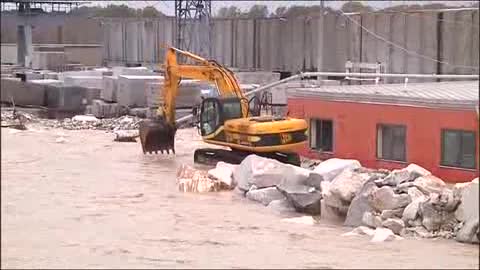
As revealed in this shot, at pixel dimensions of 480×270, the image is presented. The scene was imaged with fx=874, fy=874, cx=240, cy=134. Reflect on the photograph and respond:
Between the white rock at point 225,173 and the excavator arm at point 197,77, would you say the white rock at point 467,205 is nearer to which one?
the white rock at point 225,173

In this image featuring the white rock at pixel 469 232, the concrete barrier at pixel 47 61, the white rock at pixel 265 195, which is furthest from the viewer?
the concrete barrier at pixel 47 61

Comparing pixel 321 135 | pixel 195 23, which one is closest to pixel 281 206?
pixel 321 135

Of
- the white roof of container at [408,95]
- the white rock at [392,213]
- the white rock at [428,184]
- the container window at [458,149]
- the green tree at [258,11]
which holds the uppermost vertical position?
the green tree at [258,11]

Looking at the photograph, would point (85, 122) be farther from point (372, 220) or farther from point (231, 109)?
point (372, 220)

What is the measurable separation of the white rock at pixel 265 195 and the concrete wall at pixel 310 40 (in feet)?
59.1

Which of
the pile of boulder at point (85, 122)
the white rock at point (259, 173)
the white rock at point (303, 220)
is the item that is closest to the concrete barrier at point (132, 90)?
the pile of boulder at point (85, 122)

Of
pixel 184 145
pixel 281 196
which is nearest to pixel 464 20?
pixel 184 145

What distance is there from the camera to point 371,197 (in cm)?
1608

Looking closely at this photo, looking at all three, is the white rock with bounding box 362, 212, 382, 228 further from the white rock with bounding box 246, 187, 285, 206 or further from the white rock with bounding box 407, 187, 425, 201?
the white rock with bounding box 246, 187, 285, 206

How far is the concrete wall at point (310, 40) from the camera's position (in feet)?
126

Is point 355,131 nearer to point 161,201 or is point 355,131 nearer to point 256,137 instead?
point 256,137

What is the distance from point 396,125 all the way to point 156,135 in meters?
7.95

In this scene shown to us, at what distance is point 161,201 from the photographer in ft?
64.2

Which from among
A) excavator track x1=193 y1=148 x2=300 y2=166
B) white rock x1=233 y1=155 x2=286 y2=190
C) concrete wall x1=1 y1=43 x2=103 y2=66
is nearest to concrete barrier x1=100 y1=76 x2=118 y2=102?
excavator track x1=193 y1=148 x2=300 y2=166
